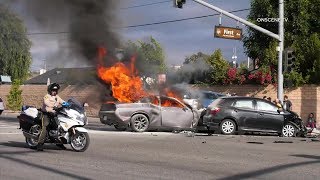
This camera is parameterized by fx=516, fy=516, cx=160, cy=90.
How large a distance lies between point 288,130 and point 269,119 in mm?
843

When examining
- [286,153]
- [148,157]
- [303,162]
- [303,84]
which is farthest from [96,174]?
[303,84]

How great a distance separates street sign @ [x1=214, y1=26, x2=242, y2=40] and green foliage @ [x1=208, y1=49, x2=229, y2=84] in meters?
5.88

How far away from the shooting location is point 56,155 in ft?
36.9

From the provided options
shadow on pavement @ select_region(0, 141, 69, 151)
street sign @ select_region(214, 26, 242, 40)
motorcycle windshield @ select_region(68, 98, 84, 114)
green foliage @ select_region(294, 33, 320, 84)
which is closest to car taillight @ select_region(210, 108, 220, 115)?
street sign @ select_region(214, 26, 242, 40)

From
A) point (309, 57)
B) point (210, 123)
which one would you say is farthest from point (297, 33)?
point (210, 123)

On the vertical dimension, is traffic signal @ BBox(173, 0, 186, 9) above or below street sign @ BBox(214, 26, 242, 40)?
above

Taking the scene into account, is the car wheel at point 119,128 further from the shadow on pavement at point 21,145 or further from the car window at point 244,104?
the shadow on pavement at point 21,145

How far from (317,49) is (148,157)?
1718 cm

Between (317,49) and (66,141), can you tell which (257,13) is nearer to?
(317,49)

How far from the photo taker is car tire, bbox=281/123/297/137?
60.1 feet

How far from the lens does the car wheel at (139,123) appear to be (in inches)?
707

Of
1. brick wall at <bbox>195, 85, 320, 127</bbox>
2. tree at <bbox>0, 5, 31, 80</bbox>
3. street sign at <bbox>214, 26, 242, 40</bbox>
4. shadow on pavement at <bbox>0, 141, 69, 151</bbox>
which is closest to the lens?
shadow on pavement at <bbox>0, 141, 69, 151</bbox>

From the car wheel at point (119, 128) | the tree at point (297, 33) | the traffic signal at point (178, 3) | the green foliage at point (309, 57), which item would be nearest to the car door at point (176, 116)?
the car wheel at point (119, 128)

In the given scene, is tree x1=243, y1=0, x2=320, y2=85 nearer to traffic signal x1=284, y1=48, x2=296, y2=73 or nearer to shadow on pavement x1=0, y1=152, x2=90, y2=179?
traffic signal x1=284, y1=48, x2=296, y2=73
